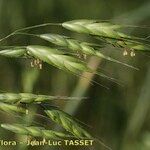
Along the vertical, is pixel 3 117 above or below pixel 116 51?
below

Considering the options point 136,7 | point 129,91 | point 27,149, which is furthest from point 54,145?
point 136,7

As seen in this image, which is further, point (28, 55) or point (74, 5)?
point (74, 5)

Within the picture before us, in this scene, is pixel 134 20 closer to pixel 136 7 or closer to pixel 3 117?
pixel 136 7

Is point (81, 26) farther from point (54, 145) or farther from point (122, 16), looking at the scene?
point (54, 145)

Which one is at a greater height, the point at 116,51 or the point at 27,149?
the point at 116,51

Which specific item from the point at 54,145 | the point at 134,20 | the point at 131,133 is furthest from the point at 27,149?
the point at 134,20

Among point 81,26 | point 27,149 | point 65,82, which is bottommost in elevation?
point 27,149
